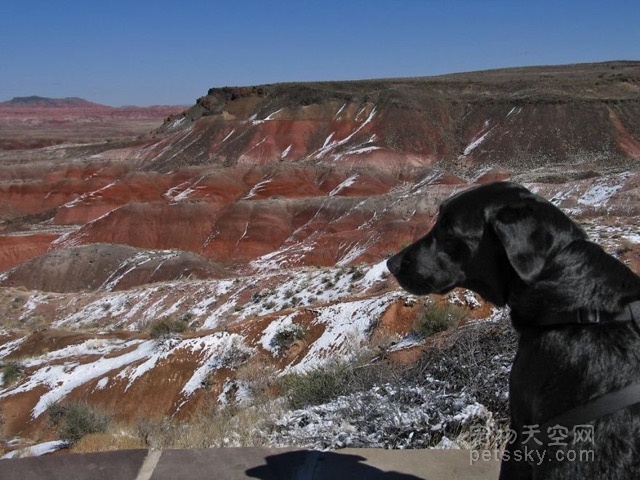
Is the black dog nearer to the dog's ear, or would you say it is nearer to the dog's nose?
the dog's ear

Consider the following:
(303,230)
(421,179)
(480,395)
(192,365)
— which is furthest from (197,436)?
(421,179)

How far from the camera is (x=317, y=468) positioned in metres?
3.53

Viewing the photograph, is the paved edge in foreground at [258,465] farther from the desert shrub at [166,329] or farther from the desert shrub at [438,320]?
the desert shrub at [166,329]

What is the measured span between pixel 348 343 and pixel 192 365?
3.53m

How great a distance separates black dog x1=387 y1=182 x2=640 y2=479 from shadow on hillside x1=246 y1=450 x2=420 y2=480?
120 cm

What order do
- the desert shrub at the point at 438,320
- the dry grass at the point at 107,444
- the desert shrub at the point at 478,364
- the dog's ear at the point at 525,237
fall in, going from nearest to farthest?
the dog's ear at the point at 525,237 → the desert shrub at the point at 478,364 → the dry grass at the point at 107,444 → the desert shrub at the point at 438,320

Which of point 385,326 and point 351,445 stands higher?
point 351,445

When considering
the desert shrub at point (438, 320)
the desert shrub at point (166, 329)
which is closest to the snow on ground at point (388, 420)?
the desert shrub at point (438, 320)

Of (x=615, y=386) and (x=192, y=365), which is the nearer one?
(x=615, y=386)

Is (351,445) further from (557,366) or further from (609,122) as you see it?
(609,122)

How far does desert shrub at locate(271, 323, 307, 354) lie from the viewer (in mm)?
13219

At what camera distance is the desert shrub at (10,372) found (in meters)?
16.1

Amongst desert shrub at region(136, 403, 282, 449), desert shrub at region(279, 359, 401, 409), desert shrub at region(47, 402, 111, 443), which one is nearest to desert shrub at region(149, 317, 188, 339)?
desert shrub at region(47, 402, 111, 443)

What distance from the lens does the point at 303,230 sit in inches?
1811
